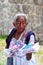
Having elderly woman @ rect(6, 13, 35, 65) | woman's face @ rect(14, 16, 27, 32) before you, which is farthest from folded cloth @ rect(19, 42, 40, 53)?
woman's face @ rect(14, 16, 27, 32)

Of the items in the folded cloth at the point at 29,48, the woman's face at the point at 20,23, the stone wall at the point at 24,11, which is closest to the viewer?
the folded cloth at the point at 29,48

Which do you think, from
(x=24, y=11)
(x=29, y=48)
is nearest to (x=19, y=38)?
(x=29, y=48)

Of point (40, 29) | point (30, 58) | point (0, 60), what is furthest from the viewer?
point (40, 29)

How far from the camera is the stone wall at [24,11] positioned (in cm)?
1080

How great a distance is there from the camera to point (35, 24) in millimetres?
10984

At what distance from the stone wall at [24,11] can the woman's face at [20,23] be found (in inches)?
245

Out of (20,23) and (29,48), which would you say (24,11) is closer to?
(20,23)

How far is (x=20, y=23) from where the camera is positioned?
4.48m

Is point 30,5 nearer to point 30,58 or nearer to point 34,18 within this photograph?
point 34,18

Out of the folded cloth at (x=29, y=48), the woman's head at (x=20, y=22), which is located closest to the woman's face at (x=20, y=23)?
the woman's head at (x=20, y=22)

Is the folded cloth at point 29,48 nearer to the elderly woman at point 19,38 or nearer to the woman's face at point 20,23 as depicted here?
the elderly woman at point 19,38

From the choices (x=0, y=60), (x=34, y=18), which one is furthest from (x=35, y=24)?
(x=0, y=60)

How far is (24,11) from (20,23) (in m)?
6.42

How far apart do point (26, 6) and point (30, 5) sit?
0.41 feet
